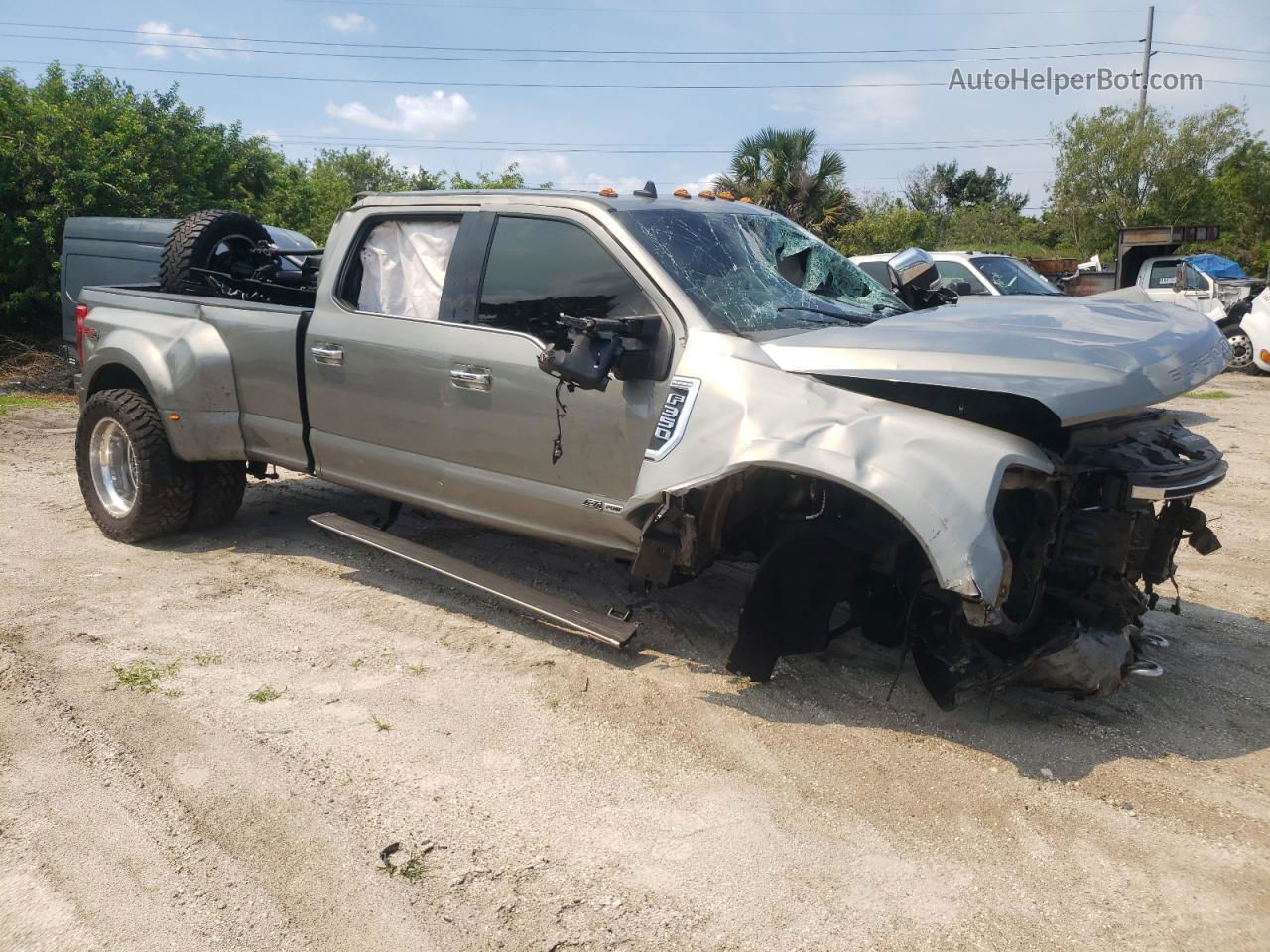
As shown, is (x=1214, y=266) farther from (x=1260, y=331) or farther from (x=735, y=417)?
(x=735, y=417)

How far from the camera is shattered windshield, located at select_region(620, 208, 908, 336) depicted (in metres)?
4.16

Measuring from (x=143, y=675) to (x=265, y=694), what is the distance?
59 cm

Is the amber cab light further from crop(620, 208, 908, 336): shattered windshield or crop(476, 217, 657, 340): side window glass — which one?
crop(620, 208, 908, 336): shattered windshield

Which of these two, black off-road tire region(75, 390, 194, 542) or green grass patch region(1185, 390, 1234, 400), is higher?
green grass patch region(1185, 390, 1234, 400)

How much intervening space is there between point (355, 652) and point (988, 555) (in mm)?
2755

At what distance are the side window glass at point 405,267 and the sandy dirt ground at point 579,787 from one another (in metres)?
1.47

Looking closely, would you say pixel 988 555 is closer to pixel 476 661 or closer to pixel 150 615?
pixel 476 661

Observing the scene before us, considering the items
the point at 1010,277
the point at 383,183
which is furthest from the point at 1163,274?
the point at 383,183

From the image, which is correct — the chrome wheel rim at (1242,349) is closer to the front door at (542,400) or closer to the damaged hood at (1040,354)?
the damaged hood at (1040,354)

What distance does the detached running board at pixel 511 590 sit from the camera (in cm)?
422

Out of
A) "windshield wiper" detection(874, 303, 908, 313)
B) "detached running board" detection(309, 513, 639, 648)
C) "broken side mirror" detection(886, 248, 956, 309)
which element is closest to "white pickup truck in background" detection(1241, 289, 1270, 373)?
"broken side mirror" detection(886, 248, 956, 309)

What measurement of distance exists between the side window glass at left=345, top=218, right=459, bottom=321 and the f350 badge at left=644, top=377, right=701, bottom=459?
1544mm

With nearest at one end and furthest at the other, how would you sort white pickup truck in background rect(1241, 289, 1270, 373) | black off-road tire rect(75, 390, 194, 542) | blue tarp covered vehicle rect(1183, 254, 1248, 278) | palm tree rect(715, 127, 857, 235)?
black off-road tire rect(75, 390, 194, 542)
white pickup truck in background rect(1241, 289, 1270, 373)
blue tarp covered vehicle rect(1183, 254, 1248, 278)
palm tree rect(715, 127, 857, 235)

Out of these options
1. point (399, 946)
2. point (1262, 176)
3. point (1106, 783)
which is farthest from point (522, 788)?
point (1262, 176)
